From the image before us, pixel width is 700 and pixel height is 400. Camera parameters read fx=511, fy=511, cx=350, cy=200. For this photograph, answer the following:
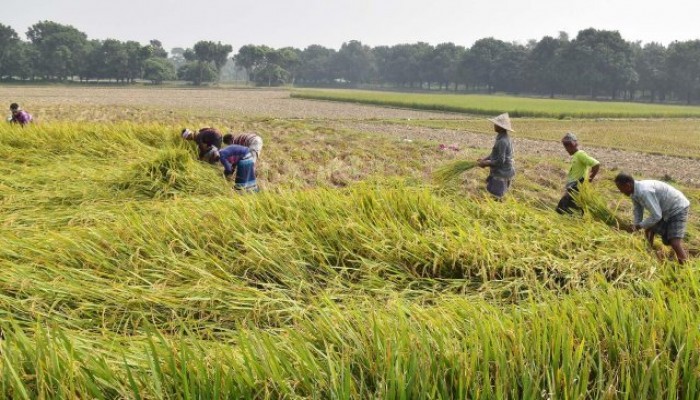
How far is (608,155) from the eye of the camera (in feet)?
45.8

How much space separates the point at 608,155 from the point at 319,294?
13.5 meters

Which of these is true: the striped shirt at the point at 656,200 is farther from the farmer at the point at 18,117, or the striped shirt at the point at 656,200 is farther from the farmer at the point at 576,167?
the farmer at the point at 18,117

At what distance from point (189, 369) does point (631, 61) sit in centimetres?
8183

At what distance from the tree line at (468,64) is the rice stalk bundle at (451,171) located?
231ft

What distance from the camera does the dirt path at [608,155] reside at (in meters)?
10.9

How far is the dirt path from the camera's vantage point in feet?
35.7

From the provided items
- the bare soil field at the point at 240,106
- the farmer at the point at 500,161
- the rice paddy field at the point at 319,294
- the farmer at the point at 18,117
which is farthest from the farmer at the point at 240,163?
the bare soil field at the point at 240,106

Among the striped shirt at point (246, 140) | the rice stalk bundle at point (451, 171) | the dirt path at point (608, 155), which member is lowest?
the dirt path at point (608, 155)

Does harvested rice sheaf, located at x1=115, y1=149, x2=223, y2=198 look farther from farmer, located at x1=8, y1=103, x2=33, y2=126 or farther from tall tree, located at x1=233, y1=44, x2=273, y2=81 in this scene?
tall tree, located at x1=233, y1=44, x2=273, y2=81

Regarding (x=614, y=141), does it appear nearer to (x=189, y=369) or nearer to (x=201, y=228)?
(x=201, y=228)

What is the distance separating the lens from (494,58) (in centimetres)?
8506

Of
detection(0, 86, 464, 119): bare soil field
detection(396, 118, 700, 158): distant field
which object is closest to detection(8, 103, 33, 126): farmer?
detection(0, 86, 464, 119): bare soil field

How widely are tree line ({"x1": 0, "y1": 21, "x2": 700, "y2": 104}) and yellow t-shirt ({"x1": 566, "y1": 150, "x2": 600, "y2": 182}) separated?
70143mm

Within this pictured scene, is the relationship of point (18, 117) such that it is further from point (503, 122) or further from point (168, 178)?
point (503, 122)
